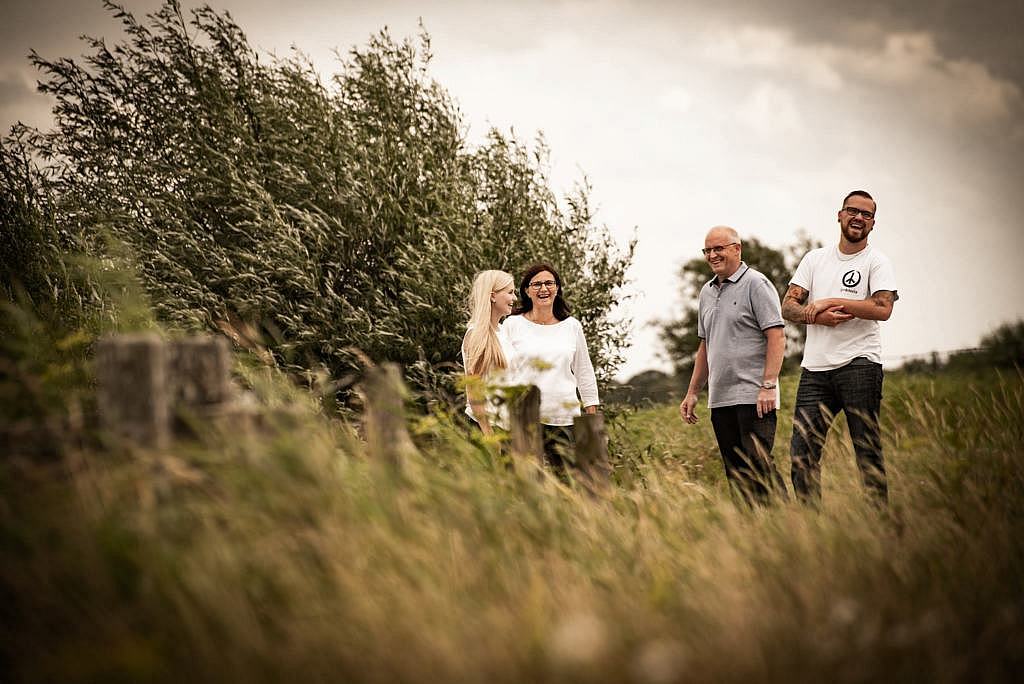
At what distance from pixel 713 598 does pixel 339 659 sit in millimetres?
1294

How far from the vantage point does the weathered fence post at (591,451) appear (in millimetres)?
Answer: 3971

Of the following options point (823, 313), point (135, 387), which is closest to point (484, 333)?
point (823, 313)

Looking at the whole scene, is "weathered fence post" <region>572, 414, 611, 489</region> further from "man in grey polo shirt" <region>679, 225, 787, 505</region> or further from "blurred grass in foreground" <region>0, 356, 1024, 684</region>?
"man in grey polo shirt" <region>679, 225, 787, 505</region>

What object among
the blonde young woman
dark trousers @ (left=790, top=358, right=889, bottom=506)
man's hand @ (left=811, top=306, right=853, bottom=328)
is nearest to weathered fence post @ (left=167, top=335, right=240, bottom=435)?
the blonde young woman

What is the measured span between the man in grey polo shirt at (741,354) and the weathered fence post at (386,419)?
9.22ft

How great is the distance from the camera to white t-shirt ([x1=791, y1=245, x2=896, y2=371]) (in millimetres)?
4887

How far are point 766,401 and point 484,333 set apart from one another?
2.02m

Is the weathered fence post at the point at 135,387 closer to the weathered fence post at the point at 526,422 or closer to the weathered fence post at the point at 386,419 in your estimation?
the weathered fence post at the point at 386,419

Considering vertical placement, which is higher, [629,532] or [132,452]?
[132,452]

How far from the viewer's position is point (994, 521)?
3336 millimetres

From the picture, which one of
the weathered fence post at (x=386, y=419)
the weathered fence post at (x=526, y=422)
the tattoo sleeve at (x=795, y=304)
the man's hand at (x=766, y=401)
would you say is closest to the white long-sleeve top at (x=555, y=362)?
the weathered fence post at (x=526, y=422)

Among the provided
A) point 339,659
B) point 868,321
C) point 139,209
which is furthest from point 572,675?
point 139,209

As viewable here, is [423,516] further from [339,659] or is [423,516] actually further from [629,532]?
[629,532]

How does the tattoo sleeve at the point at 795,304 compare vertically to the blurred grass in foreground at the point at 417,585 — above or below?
above
